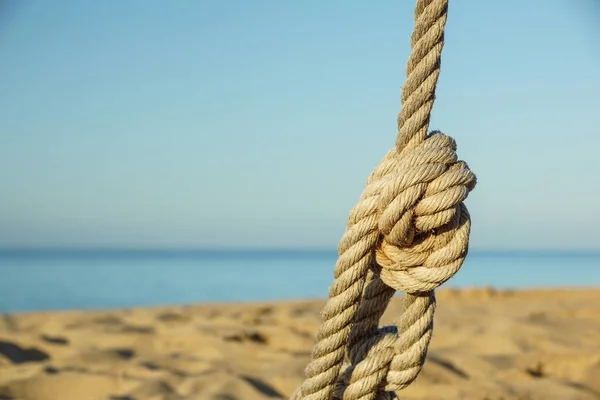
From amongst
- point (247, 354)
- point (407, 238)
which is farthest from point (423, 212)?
point (247, 354)

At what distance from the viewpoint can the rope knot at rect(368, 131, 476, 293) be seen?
1.05 metres

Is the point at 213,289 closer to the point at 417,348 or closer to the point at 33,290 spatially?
the point at 33,290

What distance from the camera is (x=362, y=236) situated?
1095 millimetres

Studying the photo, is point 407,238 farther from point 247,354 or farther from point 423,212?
point 247,354

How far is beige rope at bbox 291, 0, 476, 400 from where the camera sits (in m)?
1.05

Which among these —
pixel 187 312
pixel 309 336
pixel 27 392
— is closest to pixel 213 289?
pixel 187 312

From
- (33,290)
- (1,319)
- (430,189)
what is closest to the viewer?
(430,189)

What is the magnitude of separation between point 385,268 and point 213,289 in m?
20.2

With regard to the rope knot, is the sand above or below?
above

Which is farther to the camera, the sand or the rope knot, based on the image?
the sand

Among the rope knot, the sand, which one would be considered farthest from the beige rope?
the sand

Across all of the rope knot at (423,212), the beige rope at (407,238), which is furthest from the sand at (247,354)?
the rope knot at (423,212)

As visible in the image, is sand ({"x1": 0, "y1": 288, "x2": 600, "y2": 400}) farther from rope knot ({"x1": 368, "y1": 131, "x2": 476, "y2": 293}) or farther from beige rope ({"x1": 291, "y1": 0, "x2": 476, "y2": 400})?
rope knot ({"x1": 368, "y1": 131, "x2": 476, "y2": 293})

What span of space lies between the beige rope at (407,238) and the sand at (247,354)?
1802mm
